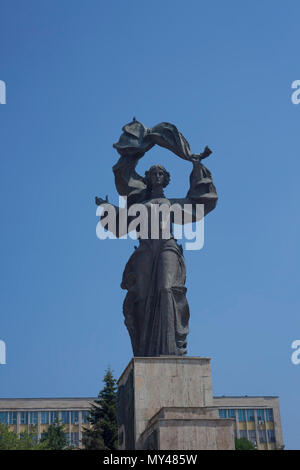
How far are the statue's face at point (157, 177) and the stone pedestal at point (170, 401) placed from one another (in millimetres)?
3462

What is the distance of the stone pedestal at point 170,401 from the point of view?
9562mm

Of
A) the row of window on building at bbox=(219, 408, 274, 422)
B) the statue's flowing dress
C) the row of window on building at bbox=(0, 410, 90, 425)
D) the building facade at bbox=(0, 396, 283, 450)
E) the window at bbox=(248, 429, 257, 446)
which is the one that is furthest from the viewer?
the row of window on building at bbox=(219, 408, 274, 422)

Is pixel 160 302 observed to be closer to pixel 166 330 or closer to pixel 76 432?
pixel 166 330

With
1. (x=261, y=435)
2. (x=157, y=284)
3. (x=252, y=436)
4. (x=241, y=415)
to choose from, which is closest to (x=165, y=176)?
(x=157, y=284)

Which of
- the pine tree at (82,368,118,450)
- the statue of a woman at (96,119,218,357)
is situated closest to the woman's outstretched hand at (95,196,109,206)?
the statue of a woman at (96,119,218,357)

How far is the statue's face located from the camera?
12.8 m

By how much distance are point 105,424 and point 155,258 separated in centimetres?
2694

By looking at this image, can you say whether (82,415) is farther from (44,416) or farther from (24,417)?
(24,417)

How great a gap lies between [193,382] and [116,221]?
3.49 meters

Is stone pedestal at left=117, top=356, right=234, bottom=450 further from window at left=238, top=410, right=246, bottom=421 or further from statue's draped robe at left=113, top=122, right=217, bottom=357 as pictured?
window at left=238, top=410, right=246, bottom=421

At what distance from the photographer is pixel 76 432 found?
7962 centimetres

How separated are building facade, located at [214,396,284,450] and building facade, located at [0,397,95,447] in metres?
16.2

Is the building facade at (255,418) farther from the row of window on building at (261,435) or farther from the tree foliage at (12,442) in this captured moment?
the tree foliage at (12,442)
